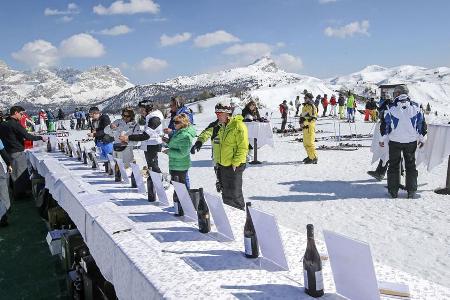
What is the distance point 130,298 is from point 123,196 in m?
1.88

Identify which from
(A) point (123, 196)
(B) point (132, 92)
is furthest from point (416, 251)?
(B) point (132, 92)

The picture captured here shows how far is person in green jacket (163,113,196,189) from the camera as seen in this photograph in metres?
5.16

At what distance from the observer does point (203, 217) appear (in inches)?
111

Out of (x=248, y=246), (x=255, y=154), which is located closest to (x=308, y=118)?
(x=255, y=154)

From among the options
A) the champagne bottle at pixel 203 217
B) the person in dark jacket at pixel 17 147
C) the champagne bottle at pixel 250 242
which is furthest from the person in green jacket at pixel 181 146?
the person in dark jacket at pixel 17 147

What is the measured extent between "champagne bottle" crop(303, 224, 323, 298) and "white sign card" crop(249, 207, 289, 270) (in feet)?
0.76

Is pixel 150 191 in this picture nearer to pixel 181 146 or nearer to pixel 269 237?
pixel 181 146

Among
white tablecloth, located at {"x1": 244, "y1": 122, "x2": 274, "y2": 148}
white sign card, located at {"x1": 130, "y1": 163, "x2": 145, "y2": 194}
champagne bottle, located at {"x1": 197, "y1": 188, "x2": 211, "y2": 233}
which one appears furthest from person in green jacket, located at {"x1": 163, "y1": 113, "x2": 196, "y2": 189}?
white tablecloth, located at {"x1": 244, "y1": 122, "x2": 274, "y2": 148}

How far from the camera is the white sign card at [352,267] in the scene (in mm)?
1649

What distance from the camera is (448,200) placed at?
6.39 metres

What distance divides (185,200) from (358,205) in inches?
158

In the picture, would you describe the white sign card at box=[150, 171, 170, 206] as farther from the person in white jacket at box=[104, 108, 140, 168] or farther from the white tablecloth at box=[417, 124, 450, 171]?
the white tablecloth at box=[417, 124, 450, 171]

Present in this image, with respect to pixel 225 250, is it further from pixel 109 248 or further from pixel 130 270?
pixel 109 248

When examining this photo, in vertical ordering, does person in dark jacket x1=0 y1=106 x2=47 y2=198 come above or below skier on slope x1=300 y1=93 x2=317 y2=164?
below
